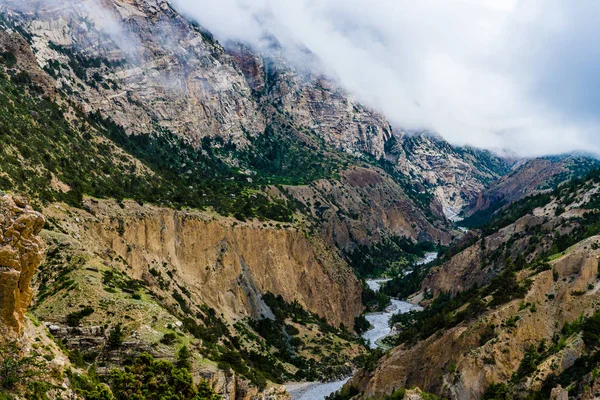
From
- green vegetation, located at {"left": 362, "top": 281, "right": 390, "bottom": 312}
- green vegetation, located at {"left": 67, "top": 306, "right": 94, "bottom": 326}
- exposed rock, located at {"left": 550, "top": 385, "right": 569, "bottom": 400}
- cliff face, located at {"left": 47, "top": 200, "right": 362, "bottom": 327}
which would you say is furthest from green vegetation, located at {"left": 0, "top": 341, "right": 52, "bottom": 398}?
green vegetation, located at {"left": 362, "top": 281, "right": 390, "bottom": 312}

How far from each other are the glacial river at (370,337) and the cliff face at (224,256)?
19.6 ft

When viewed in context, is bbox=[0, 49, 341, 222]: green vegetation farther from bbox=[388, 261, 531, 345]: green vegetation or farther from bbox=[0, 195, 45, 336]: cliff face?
bbox=[388, 261, 531, 345]: green vegetation

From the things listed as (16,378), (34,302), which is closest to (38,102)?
(34,302)

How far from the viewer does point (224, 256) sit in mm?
115312

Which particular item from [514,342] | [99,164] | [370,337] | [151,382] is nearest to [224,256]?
[99,164]

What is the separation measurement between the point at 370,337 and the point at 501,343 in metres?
81.7

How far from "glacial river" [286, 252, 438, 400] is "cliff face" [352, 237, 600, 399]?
19.6 m

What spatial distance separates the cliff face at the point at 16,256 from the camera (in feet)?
97.6

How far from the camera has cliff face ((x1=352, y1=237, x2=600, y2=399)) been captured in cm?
5819

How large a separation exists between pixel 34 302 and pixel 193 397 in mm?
18782

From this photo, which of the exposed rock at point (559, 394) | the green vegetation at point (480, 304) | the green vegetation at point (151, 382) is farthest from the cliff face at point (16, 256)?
the green vegetation at point (480, 304)

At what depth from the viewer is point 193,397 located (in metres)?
47.9

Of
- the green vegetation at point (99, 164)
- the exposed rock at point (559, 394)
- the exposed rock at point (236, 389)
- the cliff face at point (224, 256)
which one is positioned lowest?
the exposed rock at point (236, 389)

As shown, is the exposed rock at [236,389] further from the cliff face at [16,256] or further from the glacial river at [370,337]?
the cliff face at [16,256]
